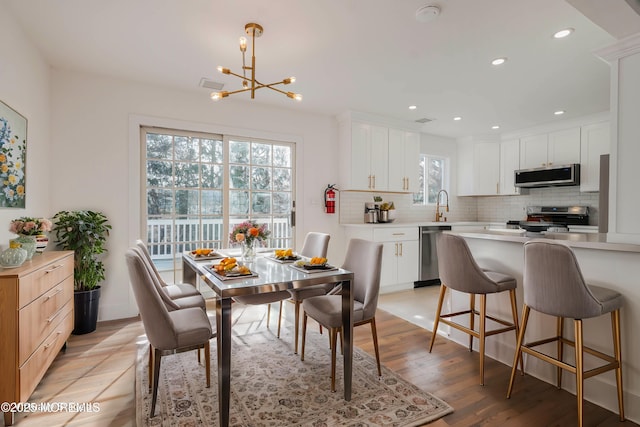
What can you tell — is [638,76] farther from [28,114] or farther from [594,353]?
[28,114]

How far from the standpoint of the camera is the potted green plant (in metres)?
3.08

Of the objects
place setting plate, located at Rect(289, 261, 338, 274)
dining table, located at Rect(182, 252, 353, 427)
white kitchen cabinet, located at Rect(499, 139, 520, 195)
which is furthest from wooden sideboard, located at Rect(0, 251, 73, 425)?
white kitchen cabinet, located at Rect(499, 139, 520, 195)

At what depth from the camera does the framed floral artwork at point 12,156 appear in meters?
2.28

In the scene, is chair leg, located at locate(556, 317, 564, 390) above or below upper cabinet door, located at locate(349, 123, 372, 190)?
below

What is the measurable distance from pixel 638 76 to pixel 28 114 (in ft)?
14.9

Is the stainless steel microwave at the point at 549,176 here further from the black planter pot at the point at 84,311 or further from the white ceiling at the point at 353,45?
the black planter pot at the point at 84,311

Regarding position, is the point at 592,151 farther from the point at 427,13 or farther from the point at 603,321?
the point at 427,13

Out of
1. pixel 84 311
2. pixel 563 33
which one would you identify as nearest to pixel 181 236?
pixel 84 311

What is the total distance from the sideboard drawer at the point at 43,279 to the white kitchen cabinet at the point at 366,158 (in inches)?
133

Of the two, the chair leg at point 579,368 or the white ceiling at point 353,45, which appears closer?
the chair leg at point 579,368

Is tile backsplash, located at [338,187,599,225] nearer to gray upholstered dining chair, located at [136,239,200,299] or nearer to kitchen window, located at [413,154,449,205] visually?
kitchen window, located at [413,154,449,205]

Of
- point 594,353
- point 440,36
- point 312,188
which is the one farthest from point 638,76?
point 312,188

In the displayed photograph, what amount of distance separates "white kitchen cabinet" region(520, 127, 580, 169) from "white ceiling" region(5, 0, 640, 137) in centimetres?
97

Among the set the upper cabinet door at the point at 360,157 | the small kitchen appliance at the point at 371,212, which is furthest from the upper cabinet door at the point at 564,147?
the upper cabinet door at the point at 360,157
